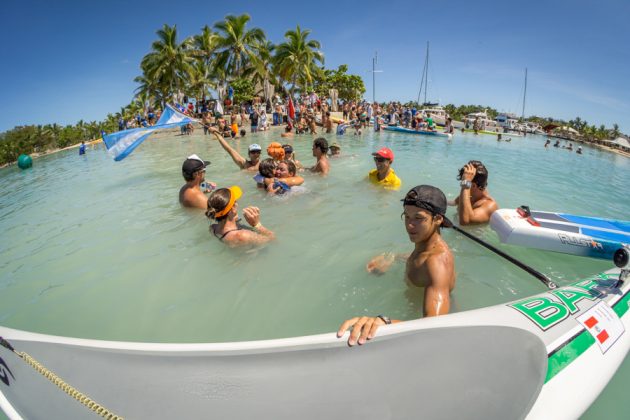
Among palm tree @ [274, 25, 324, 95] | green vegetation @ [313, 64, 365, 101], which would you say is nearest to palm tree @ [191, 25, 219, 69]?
palm tree @ [274, 25, 324, 95]

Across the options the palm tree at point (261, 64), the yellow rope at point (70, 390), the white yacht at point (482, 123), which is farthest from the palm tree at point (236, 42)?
the yellow rope at point (70, 390)

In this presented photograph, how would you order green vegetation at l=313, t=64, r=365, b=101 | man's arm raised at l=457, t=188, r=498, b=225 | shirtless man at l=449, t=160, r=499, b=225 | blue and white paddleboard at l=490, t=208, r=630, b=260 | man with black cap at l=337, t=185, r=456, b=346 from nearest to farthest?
man with black cap at l=337, t=185, r=456, b=346, blue and white paddleboard at l=490, t=208, r=630, b=260, shirtless man at l=449, t=160, r=499, b=225, man's arm raised at l=457, t=188, r=498, b=225, green vegetation at l=313, t=64, r=365, b=101

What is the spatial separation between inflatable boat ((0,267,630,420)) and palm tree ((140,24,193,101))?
32375 mm

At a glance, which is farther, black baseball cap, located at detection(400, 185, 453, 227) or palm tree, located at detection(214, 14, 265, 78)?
palm tree, located at detection(214, 14, 265, 78)

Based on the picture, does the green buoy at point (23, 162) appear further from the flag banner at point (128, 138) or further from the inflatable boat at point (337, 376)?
the inflatable boat at point (337, 376)

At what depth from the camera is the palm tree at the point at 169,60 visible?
27.2m

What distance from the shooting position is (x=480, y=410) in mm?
1308

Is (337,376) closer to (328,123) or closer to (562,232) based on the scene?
(562,232)

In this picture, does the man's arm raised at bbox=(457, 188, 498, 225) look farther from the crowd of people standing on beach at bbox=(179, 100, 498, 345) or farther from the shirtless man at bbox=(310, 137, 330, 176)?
the shirtless man at bbox=(310, 137, 330, 176)

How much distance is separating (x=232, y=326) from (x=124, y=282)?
179 centimetres

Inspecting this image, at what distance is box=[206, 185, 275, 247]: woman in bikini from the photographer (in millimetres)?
3564

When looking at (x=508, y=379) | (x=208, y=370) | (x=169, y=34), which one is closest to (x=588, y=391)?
(x=508, y=379)

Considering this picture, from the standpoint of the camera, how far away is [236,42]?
28.0 meters

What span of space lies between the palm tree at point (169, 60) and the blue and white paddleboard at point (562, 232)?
3165 centimetres
